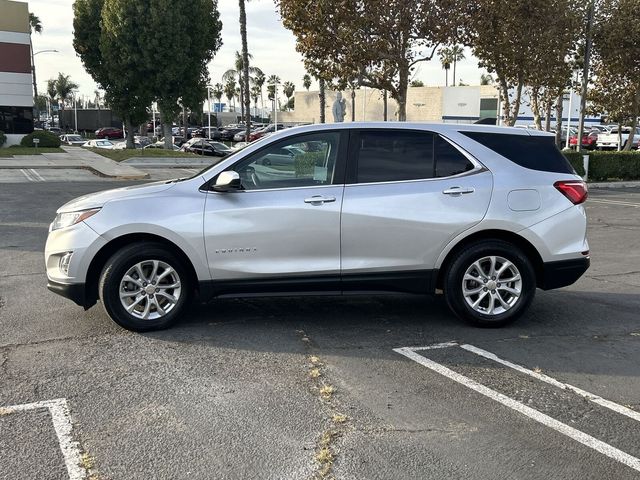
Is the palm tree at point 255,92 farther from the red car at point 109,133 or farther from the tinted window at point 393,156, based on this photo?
Answer: the tinted window at point 393,156

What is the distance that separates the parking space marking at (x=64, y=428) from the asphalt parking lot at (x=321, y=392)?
1cm

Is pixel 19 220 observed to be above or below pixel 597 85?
below

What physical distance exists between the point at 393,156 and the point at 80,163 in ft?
81.0

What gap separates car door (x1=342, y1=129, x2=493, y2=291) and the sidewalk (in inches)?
741

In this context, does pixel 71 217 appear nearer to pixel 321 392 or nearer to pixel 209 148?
pixel 321 392

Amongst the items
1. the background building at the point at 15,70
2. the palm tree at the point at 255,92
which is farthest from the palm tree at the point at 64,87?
the background building at the point at 15,70

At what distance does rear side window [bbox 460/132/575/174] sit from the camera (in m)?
5.80

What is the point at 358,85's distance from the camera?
74.6 feet

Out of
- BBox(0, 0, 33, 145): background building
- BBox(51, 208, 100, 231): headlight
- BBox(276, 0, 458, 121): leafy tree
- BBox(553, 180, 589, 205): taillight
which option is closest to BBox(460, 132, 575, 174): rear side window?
BBox(553, 180, 589, 205): taillight

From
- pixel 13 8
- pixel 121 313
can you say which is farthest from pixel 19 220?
pixel 13 8

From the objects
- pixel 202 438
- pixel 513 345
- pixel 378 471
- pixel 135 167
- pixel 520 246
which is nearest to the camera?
pixel 378 471

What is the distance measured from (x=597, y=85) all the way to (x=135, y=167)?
19.9m

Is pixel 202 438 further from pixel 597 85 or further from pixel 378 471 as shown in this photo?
pixel 597 85

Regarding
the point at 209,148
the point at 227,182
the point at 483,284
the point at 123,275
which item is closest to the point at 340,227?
the point at 227,182
